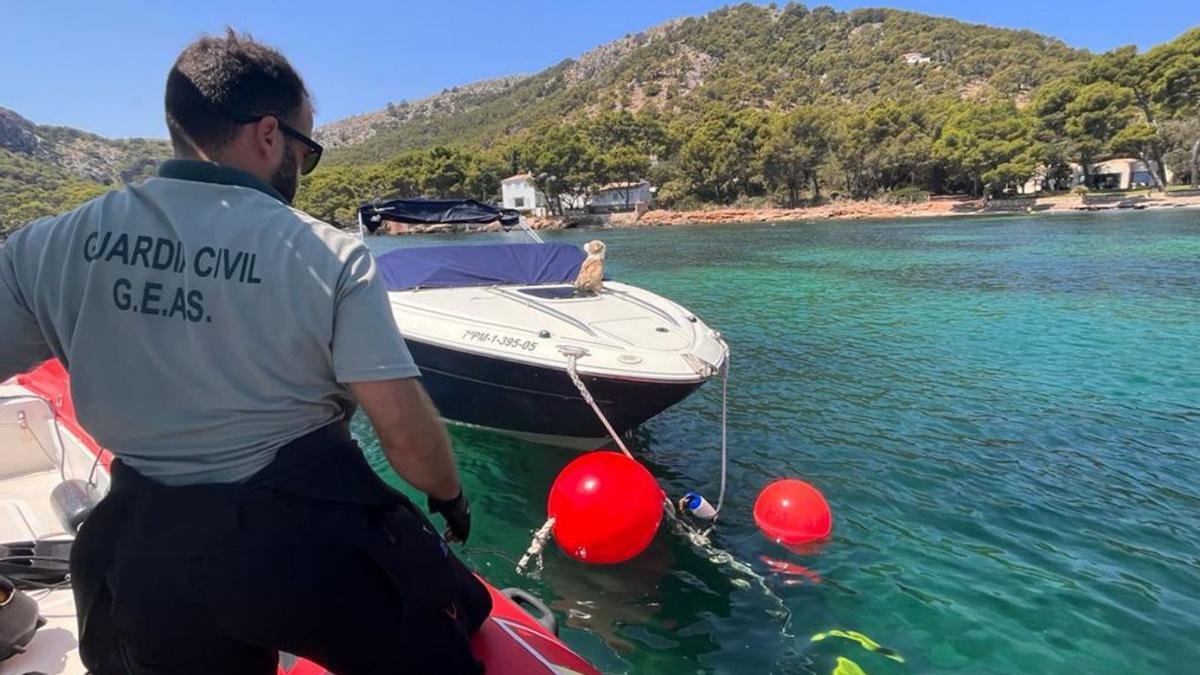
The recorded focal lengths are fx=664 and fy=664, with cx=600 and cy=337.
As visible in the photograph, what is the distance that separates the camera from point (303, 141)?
1.57m

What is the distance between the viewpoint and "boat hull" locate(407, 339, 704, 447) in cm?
578

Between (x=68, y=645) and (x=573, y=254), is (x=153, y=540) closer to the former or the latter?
(x=68, y=645)

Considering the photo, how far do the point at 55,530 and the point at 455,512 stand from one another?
3742mm

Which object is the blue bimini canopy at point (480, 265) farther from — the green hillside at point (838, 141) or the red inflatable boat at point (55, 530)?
the red inflatable boat at point (55, 530)

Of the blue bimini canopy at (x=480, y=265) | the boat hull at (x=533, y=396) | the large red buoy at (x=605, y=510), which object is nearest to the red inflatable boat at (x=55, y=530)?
the large red buoy at (x=605, y=510)

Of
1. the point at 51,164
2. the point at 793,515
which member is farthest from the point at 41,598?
the point at 51,164

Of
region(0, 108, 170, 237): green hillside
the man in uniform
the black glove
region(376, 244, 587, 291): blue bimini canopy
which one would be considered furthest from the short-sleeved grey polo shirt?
region(0, 108, 170, 237): green hillside

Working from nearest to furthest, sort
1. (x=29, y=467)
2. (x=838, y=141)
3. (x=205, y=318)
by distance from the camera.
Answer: (x=205, y=318) < (x=29, y=467) < (x=838, y=141)

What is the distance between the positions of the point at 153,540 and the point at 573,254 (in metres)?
7.30

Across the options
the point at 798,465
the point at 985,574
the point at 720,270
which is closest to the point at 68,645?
the point at 985,574

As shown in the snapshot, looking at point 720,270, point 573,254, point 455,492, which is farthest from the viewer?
point 720,270

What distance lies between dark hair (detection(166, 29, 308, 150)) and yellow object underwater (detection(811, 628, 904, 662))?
407cm

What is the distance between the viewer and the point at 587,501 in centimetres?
441

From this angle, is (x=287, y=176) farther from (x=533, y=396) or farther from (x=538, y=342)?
(x=533, y=396)
